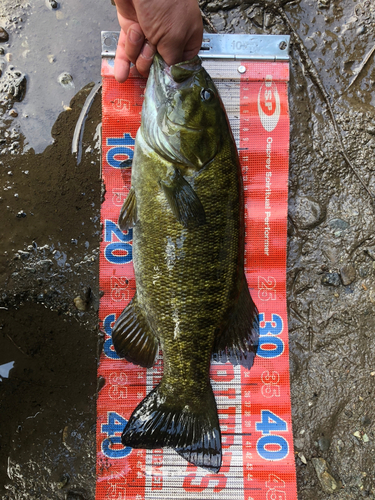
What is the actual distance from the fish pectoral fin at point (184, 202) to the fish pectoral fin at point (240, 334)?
0.48m

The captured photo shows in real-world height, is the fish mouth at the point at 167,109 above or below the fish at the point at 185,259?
above

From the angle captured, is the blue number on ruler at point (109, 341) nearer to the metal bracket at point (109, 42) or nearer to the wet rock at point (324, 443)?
the wet rock at point (324, 443)

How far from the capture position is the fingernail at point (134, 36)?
1.85 metres

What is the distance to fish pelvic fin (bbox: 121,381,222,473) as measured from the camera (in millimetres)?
1909

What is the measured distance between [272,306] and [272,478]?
43.5 inches

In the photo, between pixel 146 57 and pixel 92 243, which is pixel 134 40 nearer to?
pixel 146 57

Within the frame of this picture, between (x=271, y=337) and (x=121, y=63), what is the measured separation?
6.78 feet

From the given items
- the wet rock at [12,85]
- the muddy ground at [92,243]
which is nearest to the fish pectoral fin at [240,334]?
the muddy ground at [92,243]

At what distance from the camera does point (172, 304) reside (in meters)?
1.82

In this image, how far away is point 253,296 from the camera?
2.25 m

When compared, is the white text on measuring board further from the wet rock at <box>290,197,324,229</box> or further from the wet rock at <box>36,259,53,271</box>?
the wet rock at <box>36,259,53,271</box>

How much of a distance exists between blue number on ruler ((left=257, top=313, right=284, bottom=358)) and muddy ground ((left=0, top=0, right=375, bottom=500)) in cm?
12

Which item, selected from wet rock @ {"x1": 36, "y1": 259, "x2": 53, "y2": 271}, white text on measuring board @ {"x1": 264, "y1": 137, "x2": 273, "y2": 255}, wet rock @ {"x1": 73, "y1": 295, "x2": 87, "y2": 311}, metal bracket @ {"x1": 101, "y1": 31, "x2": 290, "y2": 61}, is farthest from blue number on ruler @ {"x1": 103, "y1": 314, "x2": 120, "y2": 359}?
metal bracket @ {"x1": 101, "y1": 31, "x2": 290, "y2": 61}

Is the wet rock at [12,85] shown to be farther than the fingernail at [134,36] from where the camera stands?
Yes
